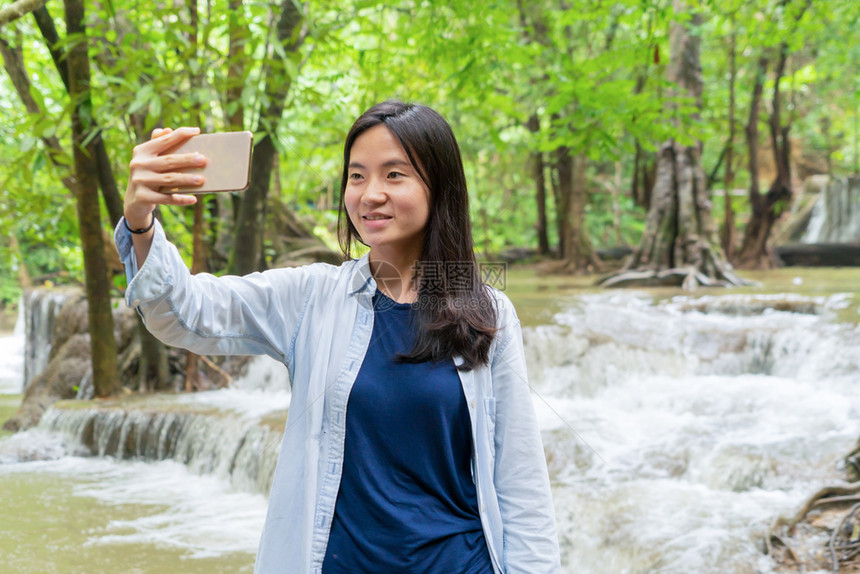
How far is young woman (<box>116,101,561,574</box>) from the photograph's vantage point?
1.28 m

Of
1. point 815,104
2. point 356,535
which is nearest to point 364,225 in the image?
point 356,535

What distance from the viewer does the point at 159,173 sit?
1.09 meters

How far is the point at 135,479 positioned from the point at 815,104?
16.0 m

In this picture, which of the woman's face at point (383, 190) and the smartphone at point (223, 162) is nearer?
the smartphone at point (223, 162)

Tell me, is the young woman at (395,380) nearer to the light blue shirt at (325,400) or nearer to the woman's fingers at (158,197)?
the light blue shirt at (325,400)

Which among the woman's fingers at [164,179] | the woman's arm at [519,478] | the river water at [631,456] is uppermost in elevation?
the woman's fingers at [164,179]

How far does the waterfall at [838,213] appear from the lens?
14.8 m

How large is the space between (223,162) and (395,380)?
18.7 inches

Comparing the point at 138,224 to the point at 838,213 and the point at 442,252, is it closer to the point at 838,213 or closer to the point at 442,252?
the point at 442,252

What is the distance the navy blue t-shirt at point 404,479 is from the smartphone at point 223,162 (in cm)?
42

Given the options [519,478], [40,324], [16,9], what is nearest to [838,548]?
[519,478]

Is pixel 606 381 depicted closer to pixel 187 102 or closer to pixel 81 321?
pixel 187 102

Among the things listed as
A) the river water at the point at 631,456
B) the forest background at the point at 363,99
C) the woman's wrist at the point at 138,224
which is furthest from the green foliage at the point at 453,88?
the woman's wrist at the point at 138,224

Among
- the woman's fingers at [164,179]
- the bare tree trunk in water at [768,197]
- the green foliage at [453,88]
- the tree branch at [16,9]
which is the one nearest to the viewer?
the woman's fingers at [164,179]
